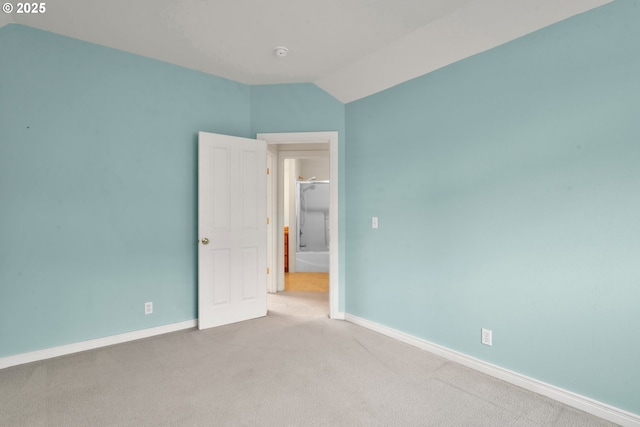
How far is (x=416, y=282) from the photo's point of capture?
9.53 feet

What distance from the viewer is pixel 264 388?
217cm

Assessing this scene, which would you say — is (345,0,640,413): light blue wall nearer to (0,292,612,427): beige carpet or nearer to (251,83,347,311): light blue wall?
(0,292,612,427): beige carpet

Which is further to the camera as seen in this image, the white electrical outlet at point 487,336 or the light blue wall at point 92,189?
the light blue wall at point 92,189

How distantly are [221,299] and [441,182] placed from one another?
2461 millimetres

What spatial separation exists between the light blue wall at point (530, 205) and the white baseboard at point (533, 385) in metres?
0.05

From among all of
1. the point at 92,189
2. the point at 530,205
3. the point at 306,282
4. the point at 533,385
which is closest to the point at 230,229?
the point at 92,189

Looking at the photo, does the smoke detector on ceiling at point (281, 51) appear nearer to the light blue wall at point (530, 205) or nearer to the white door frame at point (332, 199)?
the white door frame at point (332, 199)

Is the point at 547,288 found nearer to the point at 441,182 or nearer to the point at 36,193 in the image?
the point at 441,182

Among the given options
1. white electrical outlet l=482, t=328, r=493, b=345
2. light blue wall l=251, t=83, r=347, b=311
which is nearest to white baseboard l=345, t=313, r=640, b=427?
white electrical outlet l=482, t=328, r=493, b=345

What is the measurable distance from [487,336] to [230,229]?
100 inches

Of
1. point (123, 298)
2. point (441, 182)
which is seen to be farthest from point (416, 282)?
point (123, 298)

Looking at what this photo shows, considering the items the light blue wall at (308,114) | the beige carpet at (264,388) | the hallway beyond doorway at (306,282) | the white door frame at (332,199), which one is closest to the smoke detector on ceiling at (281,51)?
the light blue wall at (308,114)

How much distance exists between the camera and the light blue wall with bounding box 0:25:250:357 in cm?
251

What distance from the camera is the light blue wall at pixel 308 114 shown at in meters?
3.62
